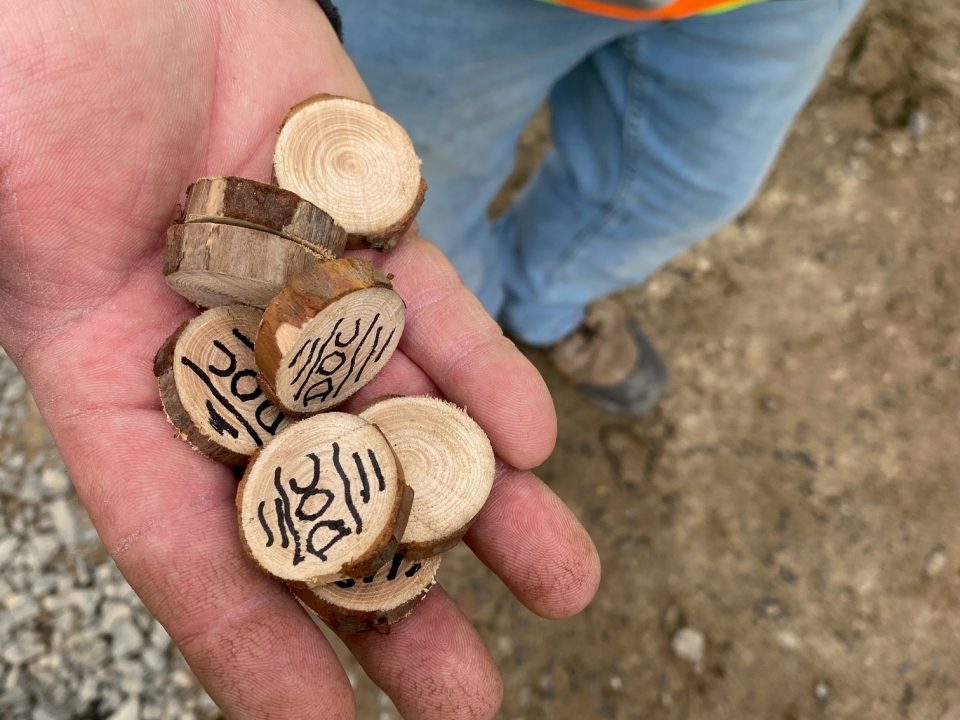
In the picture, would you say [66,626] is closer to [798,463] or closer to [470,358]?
[470,358]

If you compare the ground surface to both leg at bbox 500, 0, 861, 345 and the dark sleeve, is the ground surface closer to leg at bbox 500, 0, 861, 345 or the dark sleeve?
leg at bbox 500, 0, 861, 345

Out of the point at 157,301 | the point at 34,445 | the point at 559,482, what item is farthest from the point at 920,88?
the point at 34,445

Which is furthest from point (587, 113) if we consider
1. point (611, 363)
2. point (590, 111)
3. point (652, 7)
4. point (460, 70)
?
point (611, 363)

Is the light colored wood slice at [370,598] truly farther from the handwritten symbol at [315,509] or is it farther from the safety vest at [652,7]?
the safety vest at [652,7]

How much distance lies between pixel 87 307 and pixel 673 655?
2.80 m

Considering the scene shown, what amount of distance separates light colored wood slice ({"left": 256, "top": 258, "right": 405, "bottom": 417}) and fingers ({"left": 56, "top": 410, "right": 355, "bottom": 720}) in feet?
1.06

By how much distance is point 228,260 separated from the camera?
221 cm

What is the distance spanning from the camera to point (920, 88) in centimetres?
514

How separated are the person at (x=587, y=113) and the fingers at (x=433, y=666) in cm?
177

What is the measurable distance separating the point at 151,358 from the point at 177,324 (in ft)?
0.48

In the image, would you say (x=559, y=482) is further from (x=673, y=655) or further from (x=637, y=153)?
(x=637, y=153)

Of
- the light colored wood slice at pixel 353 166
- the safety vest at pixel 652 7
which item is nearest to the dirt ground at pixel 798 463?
the light colored wood slice at pixel 353 166

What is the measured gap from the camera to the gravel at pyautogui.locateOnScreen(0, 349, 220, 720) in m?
3.23

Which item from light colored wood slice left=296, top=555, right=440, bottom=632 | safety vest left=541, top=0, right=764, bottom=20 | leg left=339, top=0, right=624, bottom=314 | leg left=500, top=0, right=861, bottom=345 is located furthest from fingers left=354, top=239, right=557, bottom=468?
leg left=500, top=0, right=861, bottom=345
